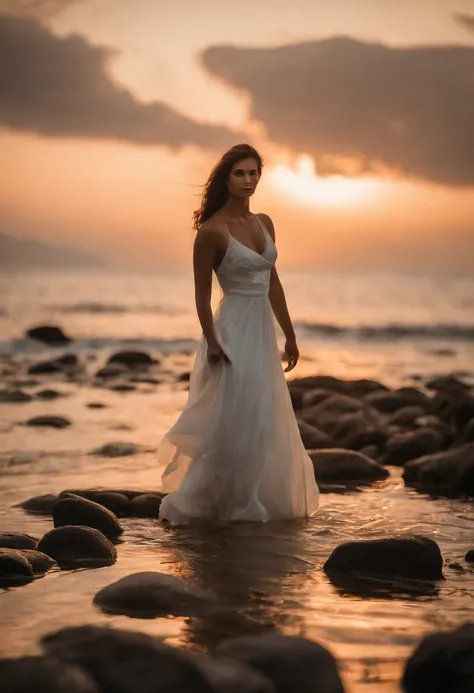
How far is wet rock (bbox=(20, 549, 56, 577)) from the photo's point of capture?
20.9 feet

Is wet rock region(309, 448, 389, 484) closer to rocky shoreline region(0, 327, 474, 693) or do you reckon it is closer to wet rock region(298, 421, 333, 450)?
rocky shoreline region(0, 327, 474, 693)

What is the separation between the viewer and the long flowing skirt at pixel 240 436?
7941 millimetres

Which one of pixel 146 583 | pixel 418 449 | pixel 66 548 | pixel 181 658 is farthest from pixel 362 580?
pixel 418 449

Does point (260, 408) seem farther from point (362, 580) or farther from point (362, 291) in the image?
point (362, 291)

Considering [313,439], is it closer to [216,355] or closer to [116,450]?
[116,450]

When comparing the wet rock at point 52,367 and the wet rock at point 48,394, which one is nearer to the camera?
the wet rock at point 48,394

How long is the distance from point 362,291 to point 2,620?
7705cm

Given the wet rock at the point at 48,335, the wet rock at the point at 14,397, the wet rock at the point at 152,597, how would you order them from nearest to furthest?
the wet rock at the point at 152,597
the wet rock at the point at 14,397
the wet rock at the point at 48,335

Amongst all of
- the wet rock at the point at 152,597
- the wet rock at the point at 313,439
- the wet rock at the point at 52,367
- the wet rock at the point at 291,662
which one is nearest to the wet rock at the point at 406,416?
the wet rock at the point at 313,439

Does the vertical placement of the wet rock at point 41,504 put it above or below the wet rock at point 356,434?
below

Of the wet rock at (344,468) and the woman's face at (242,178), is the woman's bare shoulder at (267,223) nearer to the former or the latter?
the woman's face at (242,178)

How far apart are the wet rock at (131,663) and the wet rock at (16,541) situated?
2.45 m

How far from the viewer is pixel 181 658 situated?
411 cm

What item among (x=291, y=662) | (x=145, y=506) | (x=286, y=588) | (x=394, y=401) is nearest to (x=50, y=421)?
(x=394, y=401)
